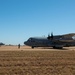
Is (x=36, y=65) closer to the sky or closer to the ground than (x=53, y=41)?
closer to the ground

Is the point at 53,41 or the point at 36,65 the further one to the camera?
the point at 53,41

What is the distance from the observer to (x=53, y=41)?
68812mm

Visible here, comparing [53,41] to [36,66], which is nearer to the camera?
[36,66]

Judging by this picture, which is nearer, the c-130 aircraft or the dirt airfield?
the dirt airfield

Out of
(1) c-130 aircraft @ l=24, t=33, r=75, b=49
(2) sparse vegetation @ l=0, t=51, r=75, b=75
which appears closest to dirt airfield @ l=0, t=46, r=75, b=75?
(2) sparse vegetation @ l=0, t=51, r=75, b=75

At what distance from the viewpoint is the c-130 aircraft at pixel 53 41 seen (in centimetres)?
6700

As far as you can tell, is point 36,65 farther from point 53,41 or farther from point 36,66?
point 53,41

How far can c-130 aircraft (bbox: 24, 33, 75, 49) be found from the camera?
67000 millimetres

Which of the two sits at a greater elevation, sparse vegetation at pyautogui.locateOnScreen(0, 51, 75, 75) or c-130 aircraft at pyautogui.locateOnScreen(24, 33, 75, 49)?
c-130 aircraft at pyautogui.locateOnScreen(24, 33, 75, 49)

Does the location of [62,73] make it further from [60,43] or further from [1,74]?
[60,43]

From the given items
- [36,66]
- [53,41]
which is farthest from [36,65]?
[53,41]

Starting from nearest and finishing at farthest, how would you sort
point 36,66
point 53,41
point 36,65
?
point 36,66 < point 36,65 < point 53,41

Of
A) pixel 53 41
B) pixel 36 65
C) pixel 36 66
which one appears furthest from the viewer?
pixel 53 41

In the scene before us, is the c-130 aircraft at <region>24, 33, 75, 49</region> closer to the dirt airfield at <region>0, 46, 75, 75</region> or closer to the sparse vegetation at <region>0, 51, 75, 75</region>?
the dirt airfield at <region>0, 46, 75, 75</region>
